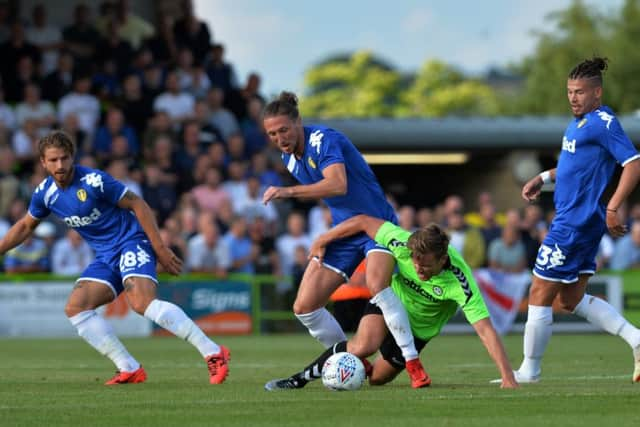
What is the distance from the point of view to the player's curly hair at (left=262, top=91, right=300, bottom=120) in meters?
9.62

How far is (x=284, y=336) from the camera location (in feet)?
65.8

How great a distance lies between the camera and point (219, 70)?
79.4 ft

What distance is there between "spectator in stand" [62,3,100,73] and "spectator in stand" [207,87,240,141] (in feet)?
6.94

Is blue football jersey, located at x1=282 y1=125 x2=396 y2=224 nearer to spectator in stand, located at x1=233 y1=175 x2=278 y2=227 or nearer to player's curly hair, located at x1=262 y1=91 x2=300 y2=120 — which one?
player's curly hair, located at x1=262 y1=91 x2=300 y2=120

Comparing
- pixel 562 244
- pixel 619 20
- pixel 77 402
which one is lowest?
pixel 77 402

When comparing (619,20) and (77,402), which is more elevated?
(619,20)

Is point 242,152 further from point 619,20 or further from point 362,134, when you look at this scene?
point 619,20

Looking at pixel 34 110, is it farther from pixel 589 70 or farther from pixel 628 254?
pixel 589 70

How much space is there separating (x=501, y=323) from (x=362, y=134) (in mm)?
6383

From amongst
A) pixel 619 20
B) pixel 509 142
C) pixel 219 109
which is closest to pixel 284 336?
pixel 219 109

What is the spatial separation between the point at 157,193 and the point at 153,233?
10640mm

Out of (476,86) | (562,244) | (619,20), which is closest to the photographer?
(562,244)

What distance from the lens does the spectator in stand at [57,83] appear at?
21594 mm

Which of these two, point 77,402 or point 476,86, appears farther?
point 476,86
